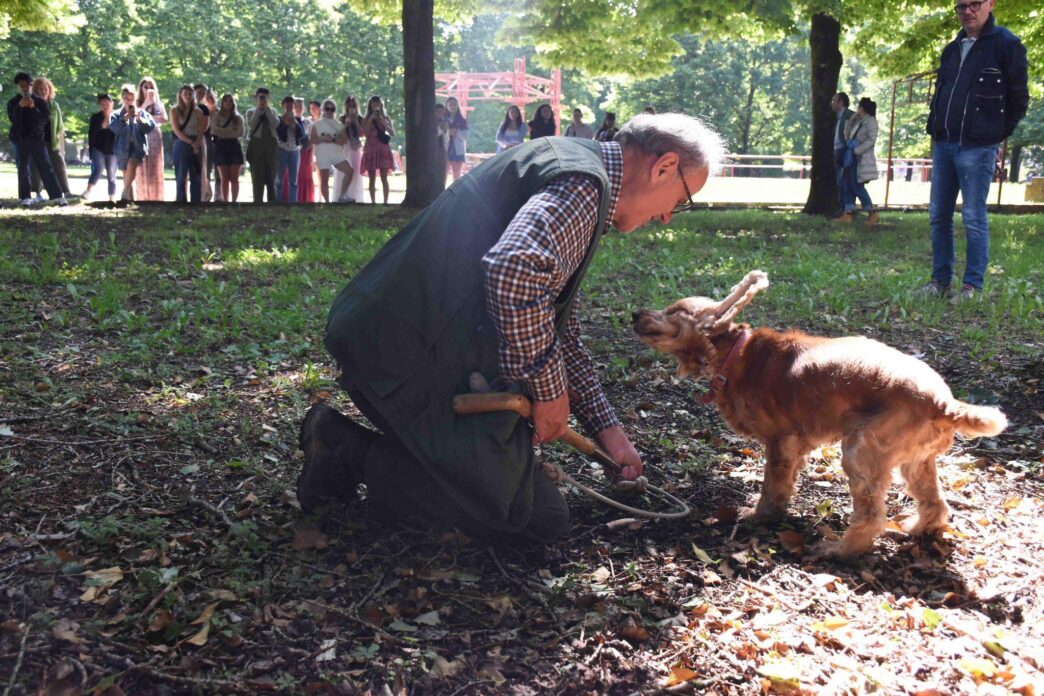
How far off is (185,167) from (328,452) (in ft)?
45.0

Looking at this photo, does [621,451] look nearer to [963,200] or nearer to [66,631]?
[66,631]

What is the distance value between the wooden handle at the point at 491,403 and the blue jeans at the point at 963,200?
595cm

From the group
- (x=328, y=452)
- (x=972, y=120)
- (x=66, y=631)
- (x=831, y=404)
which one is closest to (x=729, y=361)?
(x=831, y=404)

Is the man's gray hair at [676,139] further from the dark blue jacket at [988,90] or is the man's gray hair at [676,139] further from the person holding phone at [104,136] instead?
the person holding phone at [104,136]

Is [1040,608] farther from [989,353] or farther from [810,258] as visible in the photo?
[810,258]

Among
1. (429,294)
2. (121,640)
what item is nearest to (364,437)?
(429,294)

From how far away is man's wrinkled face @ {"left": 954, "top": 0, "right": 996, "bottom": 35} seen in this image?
7.25 meters

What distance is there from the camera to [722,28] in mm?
18469

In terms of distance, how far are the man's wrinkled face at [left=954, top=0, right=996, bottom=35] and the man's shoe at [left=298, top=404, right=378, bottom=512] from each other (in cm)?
637

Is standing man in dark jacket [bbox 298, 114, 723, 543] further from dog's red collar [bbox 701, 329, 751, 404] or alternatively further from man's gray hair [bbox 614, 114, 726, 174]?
dog's red collar [bbox 701, 329, 751, 404]

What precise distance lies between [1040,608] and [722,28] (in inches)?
676

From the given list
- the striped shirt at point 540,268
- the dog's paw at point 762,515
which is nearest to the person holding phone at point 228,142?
the dog's paw at point 762,515

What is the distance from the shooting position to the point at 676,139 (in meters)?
3.25

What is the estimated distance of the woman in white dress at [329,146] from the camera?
17266 millimetres
